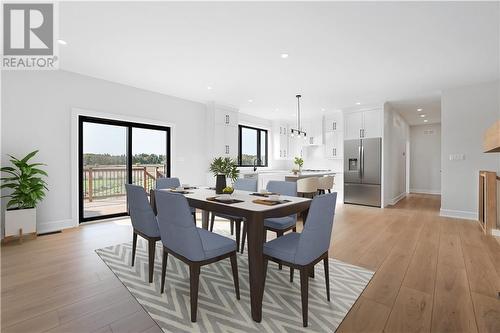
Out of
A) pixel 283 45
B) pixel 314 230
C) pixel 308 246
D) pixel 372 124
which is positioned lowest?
pixel 308 246

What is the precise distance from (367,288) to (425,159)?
829 centimetres

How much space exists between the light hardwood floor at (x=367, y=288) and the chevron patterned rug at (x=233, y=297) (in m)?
0.09

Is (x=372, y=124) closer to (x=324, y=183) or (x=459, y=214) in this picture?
(x=324, y=183)

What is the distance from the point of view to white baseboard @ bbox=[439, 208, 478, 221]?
4649mm

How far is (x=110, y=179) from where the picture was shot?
4.58 m

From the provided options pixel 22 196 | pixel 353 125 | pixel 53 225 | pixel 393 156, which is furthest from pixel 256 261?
pixel 393 156

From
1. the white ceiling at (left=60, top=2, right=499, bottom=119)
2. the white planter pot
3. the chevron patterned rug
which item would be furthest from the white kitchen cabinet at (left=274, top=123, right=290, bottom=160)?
the white planter pot

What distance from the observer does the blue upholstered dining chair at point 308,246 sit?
5.34 ft

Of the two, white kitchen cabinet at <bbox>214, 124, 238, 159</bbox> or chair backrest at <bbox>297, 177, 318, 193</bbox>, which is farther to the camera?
white kitchen cabinet at <bbox>214, 124, 238, 159</bbox>

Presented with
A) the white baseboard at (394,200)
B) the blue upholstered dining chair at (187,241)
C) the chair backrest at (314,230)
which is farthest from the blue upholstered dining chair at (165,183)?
the white baseboard at (394,200)

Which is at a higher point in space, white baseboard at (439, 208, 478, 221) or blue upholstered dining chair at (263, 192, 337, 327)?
blue upholstered dining chair at (263, 192, 337, 327)

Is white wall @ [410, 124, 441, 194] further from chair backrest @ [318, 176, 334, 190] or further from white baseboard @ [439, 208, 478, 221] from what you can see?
chair backrest @ [318, 176, 334, 190]

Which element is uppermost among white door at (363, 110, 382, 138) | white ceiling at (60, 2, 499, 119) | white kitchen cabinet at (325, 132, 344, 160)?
white ceiling at (60, 2, 499, 119)

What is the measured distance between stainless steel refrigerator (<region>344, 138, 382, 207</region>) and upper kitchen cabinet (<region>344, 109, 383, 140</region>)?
150 mm
